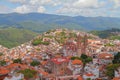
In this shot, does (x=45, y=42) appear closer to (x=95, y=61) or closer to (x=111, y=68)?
(x=95, y=61)

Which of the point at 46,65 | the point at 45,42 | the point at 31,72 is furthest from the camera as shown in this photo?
the point at 45,42

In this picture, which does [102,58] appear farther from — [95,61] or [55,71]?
[55,71]

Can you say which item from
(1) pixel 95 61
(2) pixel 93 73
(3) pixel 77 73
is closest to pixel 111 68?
(2) pixel 93 73

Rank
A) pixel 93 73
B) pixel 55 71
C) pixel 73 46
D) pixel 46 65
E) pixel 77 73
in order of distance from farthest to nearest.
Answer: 1. pixel 73 46
2. pixel 46 65
3. pixel 55 71
4. pixel 77 73
5. pixel 93 73

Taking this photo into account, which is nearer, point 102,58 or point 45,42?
point 102,58

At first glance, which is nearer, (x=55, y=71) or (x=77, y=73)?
(x=77, y=73)

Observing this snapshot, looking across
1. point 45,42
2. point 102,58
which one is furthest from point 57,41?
point 102,58

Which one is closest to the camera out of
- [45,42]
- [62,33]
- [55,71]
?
[55,71]

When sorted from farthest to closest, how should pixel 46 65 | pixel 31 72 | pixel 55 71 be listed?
1. pixel 46 65
2. pixel 55 71
3. pixel 31 72
